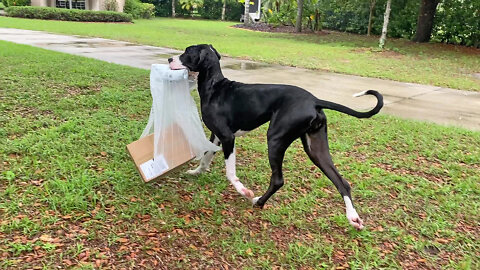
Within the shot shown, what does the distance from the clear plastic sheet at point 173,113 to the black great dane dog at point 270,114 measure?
0.14 m

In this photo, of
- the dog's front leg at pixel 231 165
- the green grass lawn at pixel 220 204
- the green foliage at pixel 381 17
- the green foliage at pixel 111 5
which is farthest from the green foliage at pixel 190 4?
the dog's front leg at pixel 231 165

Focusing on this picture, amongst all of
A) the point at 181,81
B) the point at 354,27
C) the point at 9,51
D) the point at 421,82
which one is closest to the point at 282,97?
the point at 181,81

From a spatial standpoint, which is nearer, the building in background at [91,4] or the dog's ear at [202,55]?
the dog's ear at [202,55]

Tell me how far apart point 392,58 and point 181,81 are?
12.1 m

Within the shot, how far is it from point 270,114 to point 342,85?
607cm

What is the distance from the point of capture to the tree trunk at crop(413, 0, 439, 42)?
58.3 feet

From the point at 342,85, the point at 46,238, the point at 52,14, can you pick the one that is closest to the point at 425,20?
the point at 342,85

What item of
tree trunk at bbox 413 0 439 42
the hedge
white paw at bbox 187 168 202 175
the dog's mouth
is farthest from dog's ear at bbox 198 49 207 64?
the hedge

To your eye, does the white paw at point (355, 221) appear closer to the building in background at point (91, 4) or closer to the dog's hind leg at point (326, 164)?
the dog's hind leg at point (326, 164)

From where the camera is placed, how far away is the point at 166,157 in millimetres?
3521

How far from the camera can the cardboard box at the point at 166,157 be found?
137 inches

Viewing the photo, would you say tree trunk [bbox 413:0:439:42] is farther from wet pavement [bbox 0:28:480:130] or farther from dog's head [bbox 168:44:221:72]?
dog's head [bbox 168:44:221:72]

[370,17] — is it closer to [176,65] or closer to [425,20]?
[425,20]

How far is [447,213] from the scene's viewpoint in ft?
11.7
